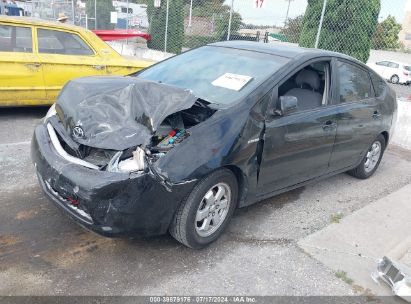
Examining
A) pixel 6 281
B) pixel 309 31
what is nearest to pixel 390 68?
pixel 309 31

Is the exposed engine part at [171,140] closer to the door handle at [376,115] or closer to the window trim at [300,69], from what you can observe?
the window trim at [300,69]

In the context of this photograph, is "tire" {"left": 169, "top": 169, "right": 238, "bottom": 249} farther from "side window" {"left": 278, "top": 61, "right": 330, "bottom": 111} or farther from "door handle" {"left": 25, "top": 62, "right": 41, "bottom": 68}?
"door handle" {"left": 25, "top": 62, "right": 41, "bottom": 68}

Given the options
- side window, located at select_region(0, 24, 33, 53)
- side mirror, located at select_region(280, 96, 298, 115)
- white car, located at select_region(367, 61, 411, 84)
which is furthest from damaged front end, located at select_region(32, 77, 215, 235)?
white car, located at select_region(367, 61, 411, 84)

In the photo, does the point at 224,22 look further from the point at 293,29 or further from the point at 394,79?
the point at 394,79

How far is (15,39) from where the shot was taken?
234 inches

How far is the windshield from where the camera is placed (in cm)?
350

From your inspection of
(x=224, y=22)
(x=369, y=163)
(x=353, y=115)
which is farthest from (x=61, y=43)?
(x=224, y=22)

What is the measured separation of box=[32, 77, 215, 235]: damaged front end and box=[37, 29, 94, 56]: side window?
10.7 feet

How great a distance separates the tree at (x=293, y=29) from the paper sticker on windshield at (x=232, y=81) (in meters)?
8.24

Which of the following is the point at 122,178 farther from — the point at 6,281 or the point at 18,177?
the point at 18,177

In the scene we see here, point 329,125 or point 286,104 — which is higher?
point 286,104

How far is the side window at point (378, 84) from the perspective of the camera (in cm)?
500

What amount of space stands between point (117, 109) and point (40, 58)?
3701 mm

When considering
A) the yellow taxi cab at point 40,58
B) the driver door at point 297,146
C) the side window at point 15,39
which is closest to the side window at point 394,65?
the yellow taxi cab at point 40,58
